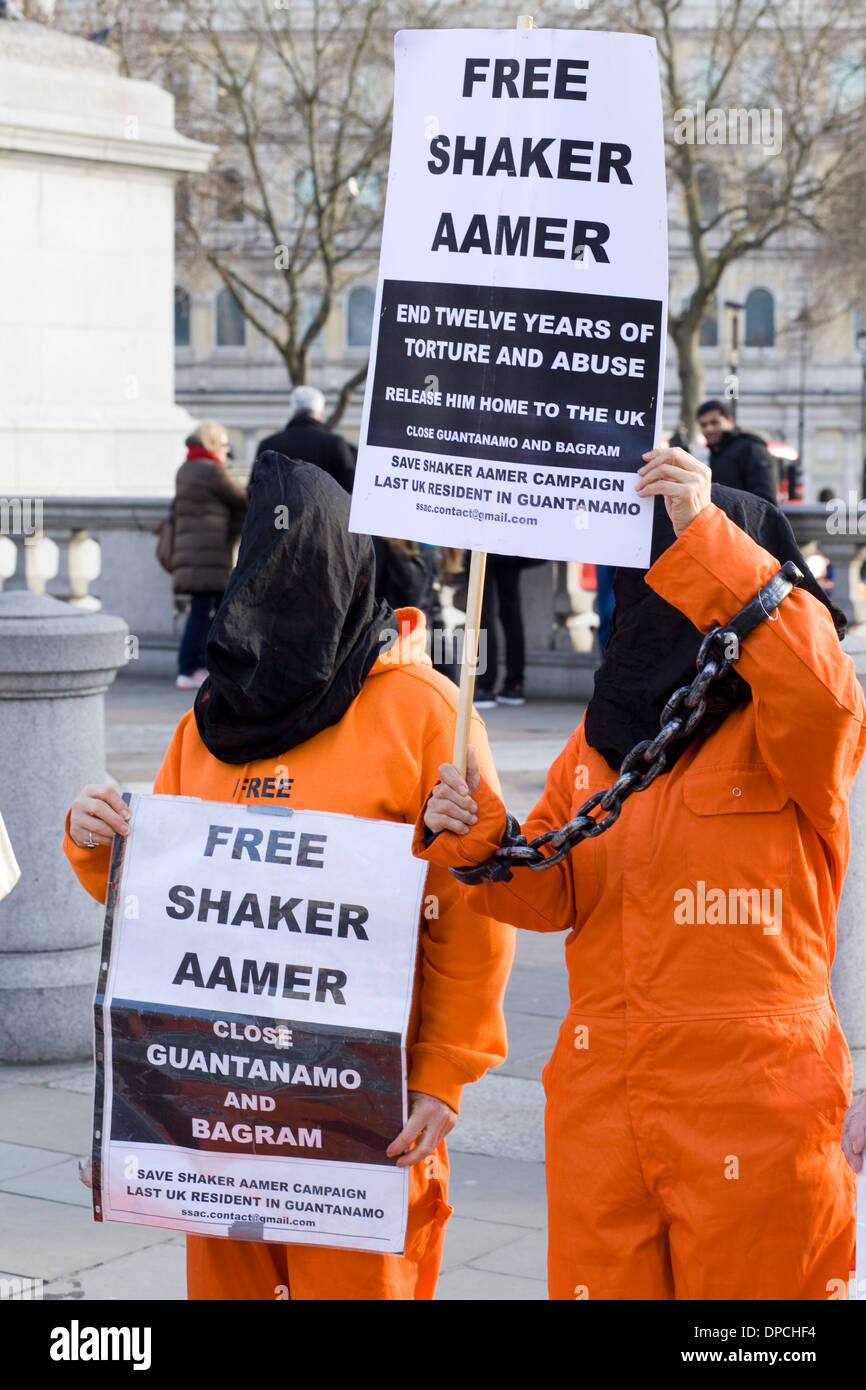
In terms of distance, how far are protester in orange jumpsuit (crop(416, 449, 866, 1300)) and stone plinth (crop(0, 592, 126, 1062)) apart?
145 inches

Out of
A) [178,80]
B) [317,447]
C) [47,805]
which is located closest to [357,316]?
[178,80]

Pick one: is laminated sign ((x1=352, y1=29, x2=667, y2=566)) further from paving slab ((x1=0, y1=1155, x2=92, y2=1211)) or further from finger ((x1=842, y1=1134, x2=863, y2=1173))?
paving slab ((x1=0, y1=1155, x2=92, y2=1211))

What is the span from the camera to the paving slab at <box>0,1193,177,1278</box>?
466 cm

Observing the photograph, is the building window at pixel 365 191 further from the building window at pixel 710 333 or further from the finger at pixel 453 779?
the finger at pixel 453 779

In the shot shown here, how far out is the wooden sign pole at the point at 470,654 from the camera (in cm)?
293

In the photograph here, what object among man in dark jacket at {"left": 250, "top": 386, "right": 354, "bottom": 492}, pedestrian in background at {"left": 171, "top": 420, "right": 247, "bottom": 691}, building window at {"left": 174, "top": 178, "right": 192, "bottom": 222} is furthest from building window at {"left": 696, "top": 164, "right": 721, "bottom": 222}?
man in dark jacket at {"left": 250, "top": 386, "right": 354, "bottom": 492}

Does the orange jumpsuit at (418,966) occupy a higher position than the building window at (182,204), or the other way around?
the building window at (182,204)

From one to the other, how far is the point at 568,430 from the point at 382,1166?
1.16 metres

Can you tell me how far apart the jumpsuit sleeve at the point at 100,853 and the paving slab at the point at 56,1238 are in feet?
4.91

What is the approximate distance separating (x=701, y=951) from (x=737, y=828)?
0.19m

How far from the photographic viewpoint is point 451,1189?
523 centimetres

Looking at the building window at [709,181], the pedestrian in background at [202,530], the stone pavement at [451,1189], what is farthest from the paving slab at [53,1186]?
the building window at [709,181]

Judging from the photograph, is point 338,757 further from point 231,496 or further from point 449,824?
point 231,496
